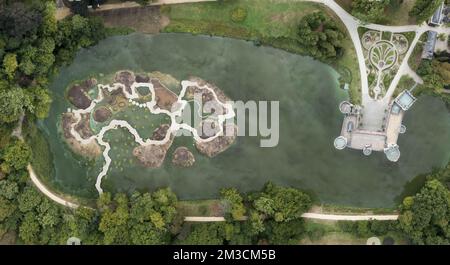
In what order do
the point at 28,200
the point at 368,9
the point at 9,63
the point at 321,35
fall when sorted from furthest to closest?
the point at 321,35, the point at 368,9, the point at 28,200, the point at 9,63

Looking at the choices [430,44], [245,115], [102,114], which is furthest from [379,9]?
[102,114]

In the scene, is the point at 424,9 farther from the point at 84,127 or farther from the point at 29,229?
the point at 29,229

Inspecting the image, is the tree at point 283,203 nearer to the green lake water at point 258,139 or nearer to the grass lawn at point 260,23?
the green lake water at point 258,139

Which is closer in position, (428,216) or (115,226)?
(428,216)

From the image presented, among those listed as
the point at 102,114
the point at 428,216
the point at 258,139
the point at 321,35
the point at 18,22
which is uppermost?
the point at 18,22

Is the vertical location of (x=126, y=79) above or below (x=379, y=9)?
below

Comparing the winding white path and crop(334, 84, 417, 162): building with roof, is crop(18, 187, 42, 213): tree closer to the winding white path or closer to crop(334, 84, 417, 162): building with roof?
the winding white path

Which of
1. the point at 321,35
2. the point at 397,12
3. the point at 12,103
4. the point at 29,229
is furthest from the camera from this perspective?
the point at 397,12
